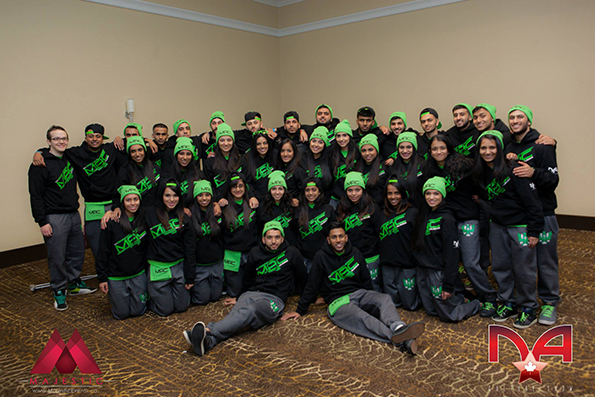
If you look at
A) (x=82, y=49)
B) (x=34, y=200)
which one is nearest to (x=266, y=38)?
(x=82, y=49)

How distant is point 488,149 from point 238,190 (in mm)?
2072

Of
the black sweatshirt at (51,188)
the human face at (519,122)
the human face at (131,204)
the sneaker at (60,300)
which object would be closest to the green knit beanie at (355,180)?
the human face at (519,122)

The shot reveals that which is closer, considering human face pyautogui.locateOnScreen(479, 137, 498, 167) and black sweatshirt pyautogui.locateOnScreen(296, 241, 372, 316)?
human face pyautogui.locateOnScreen(479, 137, 498, 167)

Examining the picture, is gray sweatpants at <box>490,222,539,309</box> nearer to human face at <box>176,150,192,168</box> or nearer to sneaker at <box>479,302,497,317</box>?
sneaker at <box>479,302,497,317</box>

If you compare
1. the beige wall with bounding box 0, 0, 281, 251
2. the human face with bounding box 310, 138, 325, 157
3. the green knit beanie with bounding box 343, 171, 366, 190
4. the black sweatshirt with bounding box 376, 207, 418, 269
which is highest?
the beige wall with bounding box 0, 0, 281, 251

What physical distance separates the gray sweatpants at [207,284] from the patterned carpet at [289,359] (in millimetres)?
123

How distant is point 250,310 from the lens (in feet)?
11.1

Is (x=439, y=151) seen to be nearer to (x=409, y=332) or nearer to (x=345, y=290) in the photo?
(x=345, y=290)

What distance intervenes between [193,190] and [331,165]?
1309mm

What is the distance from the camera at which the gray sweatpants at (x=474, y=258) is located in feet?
11.7

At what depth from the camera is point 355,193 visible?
3928mm

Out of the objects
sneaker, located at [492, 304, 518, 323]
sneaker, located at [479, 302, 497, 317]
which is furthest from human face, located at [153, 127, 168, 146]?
sneaker, located at [492, 304, 518, 323]

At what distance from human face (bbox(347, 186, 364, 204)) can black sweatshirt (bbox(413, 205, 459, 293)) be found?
63 cm

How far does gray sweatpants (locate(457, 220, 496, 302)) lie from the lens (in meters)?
3.58
